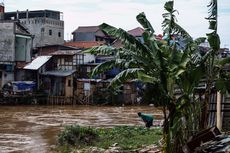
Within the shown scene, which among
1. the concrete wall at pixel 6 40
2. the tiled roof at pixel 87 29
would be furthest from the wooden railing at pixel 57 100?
the tiled roof at pixel 87 29

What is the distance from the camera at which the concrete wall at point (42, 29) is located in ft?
166

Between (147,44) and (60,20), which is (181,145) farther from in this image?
(60,20)

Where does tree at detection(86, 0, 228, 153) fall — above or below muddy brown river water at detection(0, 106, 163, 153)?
above

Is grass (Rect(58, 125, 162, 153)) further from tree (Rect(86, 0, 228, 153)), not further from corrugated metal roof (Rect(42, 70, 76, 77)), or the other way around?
corrugated metal roof (Rect(42, 70, 76, 77))

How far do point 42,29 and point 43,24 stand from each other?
0.64m

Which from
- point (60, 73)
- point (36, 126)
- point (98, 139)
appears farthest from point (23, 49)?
point (98, 139)

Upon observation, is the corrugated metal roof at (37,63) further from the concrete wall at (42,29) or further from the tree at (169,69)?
the tree at (169,69)

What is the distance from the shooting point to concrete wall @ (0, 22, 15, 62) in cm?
4200

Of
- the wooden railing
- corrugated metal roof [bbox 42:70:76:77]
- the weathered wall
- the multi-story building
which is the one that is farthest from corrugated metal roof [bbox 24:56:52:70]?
the wooden railing

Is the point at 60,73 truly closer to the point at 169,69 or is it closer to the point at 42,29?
the point at 42,29

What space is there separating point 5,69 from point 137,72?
33483 mm

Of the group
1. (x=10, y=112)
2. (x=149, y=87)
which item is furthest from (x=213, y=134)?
(x=10, y=112)

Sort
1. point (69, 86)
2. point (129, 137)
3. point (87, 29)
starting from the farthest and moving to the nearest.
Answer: point (87, 29) → point (69, 86) → point (129, 137)

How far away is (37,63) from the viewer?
4300 centimetres
